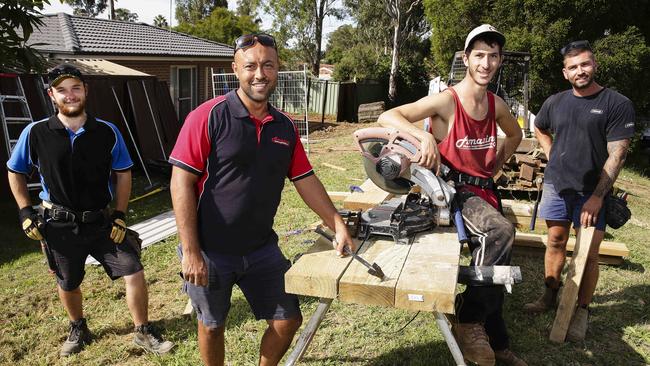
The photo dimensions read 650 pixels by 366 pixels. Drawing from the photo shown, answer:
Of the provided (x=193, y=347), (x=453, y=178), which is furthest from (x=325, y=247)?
(x=193, y=347)

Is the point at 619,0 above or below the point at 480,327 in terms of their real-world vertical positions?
above

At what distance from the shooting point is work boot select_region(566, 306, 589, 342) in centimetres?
361

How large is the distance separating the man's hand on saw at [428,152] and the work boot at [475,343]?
88 centimetres

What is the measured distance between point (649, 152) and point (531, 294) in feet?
52.1

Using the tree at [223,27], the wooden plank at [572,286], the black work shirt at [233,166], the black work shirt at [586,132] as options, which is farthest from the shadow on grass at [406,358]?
the tree at [223,27]

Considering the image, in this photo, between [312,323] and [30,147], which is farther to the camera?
[30,147]

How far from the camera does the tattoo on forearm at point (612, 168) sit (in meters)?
3.45

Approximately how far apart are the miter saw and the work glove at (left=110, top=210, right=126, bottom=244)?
1790 millimetres

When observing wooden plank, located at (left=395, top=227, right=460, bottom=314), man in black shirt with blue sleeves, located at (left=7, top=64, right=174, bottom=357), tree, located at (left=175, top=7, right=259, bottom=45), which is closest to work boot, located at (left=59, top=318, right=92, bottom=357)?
man in black shirt with blue sleeves, located at (left=7, top=64, right=174, bottom=357)

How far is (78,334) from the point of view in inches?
141

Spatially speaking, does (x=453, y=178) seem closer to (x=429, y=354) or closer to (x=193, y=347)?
(x=429, y=354)

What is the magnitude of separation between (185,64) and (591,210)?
1583 cm

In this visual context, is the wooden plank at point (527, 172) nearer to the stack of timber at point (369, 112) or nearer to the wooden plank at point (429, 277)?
the wooden plank at point (429, 277)

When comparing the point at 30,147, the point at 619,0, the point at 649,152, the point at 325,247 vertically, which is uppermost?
the point at 619,0
